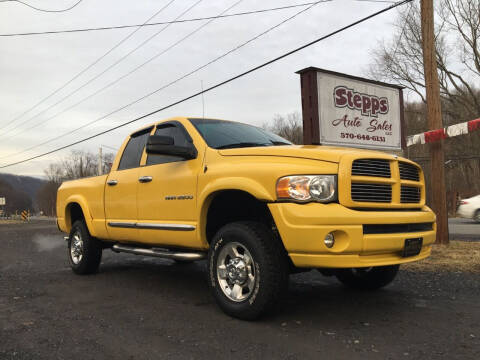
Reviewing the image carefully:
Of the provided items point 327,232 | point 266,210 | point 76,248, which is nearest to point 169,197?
point 266,210

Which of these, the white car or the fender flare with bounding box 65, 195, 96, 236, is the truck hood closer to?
the fender flare with bounding box 65, 195, 96, 236

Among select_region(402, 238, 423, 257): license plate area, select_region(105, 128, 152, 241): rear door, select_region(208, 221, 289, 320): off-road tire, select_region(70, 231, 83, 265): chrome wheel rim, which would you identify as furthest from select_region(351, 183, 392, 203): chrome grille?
select_region(70, 231, 83, 265): chrome wheel rim

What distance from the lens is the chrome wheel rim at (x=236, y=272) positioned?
12.4 feet

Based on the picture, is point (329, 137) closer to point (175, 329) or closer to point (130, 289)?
point (130, 289)

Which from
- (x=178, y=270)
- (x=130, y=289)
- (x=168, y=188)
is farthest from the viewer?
(x=178, y=270)

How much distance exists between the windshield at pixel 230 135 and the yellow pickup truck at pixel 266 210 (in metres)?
0.02

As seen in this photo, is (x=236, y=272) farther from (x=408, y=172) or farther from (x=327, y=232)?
(x=408, y=172)

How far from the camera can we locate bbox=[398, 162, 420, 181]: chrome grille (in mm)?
3992

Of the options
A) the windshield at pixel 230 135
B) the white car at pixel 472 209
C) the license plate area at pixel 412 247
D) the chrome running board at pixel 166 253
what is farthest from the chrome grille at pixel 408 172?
the white car at pixel 472 209

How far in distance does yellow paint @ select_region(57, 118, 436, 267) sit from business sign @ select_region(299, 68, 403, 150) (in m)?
3.73

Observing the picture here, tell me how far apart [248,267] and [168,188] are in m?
1.44

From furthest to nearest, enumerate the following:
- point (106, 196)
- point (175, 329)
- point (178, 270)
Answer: point (178, 270) → point (106, 196) → point (175, 329)

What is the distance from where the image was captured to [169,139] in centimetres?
438

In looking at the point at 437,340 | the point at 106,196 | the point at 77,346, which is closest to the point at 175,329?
the point at 77,346
